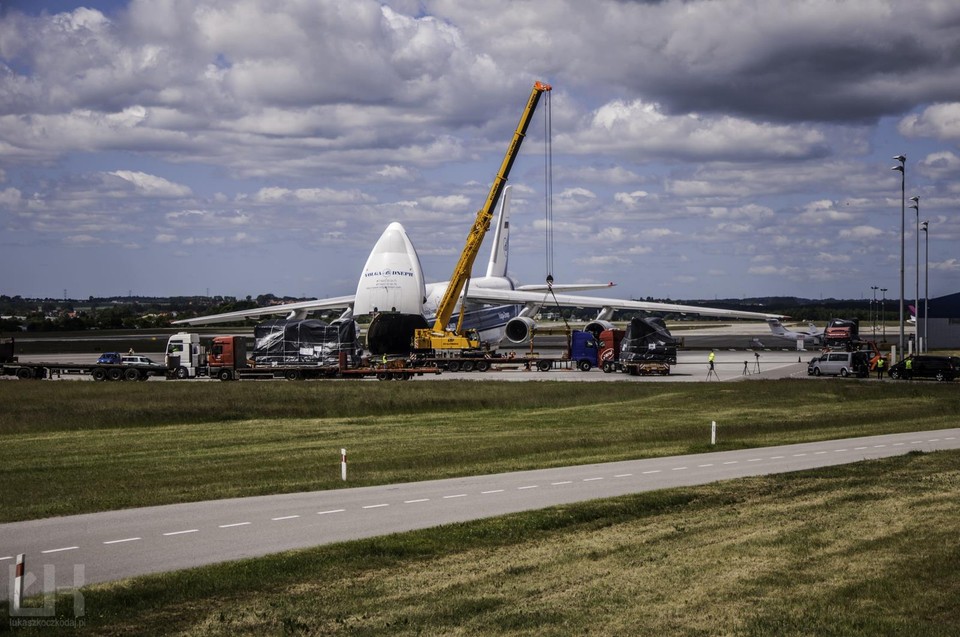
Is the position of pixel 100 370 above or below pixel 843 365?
below

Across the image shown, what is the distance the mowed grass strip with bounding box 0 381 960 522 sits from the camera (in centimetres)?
2150

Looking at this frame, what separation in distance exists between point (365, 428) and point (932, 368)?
3352 centimetres

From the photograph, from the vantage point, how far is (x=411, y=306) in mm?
67438

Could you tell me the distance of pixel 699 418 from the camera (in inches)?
1389

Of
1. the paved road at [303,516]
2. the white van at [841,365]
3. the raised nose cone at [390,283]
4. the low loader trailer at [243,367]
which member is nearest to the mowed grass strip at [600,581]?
the paved road at [303,516]

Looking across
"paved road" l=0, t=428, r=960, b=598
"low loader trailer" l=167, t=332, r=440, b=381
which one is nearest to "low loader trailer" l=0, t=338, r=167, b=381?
"low loader trailer" l=167, t=332, r=440, b=381

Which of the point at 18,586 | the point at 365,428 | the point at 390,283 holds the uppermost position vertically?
the point at 390,283

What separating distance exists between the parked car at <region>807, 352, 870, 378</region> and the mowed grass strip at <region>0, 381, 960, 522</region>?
30.8 ft

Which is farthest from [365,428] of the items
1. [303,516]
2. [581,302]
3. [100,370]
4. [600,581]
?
[581,302]

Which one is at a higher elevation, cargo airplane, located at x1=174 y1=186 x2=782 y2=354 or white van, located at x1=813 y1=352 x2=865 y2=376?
cargo airplane, located at x1=174 y1=186 x2=782 y2=354

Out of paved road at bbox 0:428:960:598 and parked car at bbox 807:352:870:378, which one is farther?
parked car at bbox 807:352:870:378

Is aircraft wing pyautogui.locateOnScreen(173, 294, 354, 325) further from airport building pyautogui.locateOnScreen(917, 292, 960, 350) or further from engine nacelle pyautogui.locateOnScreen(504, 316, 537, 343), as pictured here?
airport building pyautogui.locateOnScreen(917, 292, 960, 350)

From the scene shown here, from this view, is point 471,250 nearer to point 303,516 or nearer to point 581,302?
point 581,302

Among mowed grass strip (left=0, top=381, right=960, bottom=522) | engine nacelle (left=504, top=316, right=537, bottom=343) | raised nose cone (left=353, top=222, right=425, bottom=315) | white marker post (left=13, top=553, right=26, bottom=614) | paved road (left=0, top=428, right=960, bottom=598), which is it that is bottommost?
mowed grass strip (left=0, top=381, right=960, bottom=522)
